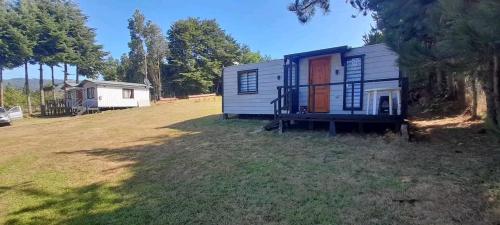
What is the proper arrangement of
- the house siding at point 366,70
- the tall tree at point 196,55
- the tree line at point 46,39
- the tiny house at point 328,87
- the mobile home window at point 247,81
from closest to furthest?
the tiny house at point 328,87, the house siding at point 366,70, the mobile home window at point 247,81, the tree line at point 46,39, the tall tree at point 196,55

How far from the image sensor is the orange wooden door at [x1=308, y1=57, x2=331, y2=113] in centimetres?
1070

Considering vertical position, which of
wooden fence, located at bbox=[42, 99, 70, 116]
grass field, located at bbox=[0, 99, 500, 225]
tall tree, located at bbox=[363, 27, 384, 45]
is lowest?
grass field, located at bbox=[0, 99, 500, 225]

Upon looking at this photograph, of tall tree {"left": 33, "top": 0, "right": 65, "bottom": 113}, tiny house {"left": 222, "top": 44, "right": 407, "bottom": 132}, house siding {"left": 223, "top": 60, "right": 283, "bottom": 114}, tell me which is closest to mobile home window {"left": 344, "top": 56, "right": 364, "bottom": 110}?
tiny house {"left": 222, "top": 44, "right": 407, "bottom": 132}

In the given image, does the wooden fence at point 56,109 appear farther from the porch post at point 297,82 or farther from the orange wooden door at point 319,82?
the orange wooden door at point 319,82

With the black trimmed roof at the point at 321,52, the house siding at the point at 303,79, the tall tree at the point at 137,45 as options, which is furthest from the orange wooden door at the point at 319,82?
the tall tree at the point at 137,45

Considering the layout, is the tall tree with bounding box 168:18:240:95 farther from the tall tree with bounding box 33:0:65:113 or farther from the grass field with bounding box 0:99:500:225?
the grass field with bounding box 0:99:500:225

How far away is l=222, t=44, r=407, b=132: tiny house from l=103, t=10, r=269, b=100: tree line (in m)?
29.0

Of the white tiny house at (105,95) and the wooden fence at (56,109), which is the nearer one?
the white tiny house at (105,95)

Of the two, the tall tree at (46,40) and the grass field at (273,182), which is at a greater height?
the tall tree at (46,40)

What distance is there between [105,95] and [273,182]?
29089 mm

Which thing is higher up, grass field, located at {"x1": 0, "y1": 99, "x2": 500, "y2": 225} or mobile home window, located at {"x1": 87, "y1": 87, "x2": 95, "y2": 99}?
mobile home window, located at {"x1": 87, "y1": 87, "x2": 95, "y2": 99}

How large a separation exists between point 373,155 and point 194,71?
123 ft

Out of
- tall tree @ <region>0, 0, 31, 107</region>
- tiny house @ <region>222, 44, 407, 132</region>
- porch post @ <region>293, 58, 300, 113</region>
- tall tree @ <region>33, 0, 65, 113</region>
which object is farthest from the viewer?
tall tree @ <region>33, 0, 65, 113</region>

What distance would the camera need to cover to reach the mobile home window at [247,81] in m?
13.2
